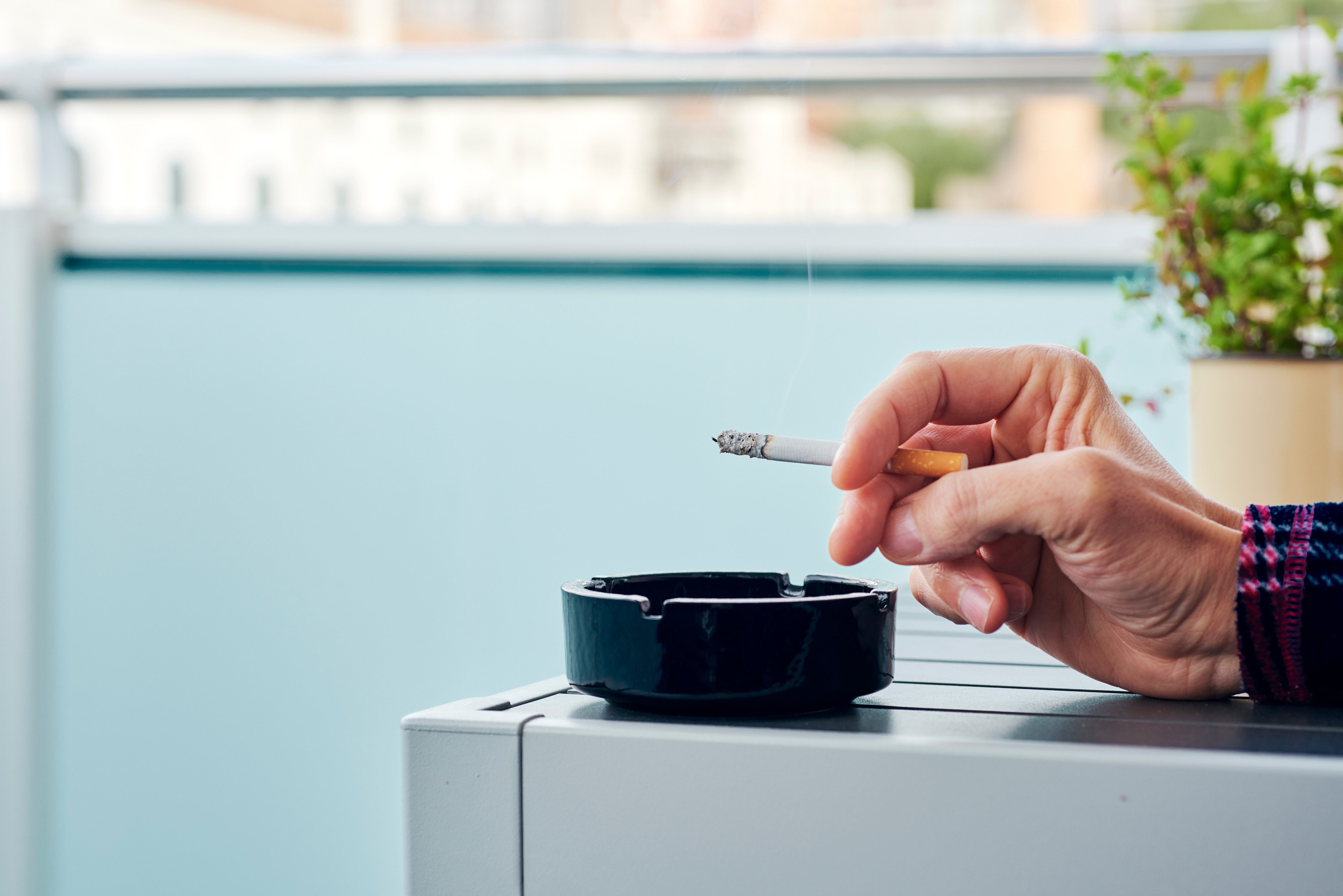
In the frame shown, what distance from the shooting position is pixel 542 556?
164 cm

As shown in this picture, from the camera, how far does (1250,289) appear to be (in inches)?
34.6

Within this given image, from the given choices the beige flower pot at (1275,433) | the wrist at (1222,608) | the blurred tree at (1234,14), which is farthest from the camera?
the blurred tree at (1234,14)

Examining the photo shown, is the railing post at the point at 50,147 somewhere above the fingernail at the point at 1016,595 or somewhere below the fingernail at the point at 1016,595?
above

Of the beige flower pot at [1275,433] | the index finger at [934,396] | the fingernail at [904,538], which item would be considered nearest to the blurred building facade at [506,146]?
the beige flower pot at [1275,433]

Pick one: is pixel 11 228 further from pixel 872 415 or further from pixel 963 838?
pixel 963 838

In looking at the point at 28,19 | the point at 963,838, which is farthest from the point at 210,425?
the point at 28,19

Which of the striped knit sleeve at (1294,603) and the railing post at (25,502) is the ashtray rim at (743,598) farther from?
the railing post at (25,502)

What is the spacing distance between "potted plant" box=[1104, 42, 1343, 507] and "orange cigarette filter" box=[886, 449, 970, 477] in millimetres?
456

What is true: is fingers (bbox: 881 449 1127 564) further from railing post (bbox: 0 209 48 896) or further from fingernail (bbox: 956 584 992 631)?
railing post (bbox: 0 209 48 896)

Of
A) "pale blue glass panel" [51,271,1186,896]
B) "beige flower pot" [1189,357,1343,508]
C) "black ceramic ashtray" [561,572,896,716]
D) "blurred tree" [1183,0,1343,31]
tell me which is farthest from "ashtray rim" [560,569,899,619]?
"blurred tree" [1183,0,1343,31]

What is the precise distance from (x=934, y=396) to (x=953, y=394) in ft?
0.08

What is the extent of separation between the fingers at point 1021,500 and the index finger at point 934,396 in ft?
0.12

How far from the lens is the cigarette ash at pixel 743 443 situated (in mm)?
515

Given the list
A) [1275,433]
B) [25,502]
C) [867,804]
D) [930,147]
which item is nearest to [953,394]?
[867,804]
